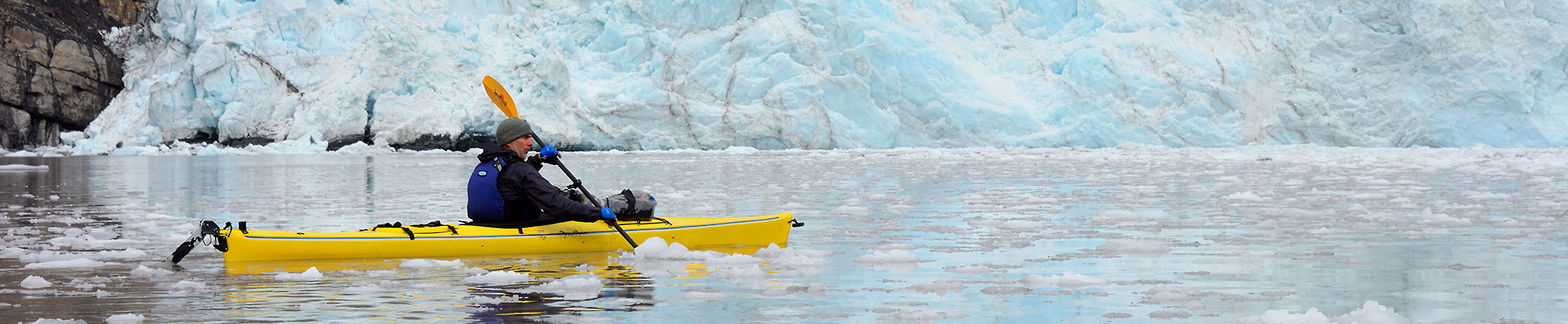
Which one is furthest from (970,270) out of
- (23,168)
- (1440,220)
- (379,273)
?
(23,168)

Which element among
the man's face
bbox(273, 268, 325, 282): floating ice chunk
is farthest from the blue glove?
bbox(273, 268, 325, 282): floating ice chunk

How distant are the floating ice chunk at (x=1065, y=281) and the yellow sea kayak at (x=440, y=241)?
1758 mm


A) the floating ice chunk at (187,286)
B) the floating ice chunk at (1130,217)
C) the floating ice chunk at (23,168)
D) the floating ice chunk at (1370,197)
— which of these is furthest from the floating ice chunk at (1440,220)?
the floating ice chunk at (23,168)

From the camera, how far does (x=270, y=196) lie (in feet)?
31.3

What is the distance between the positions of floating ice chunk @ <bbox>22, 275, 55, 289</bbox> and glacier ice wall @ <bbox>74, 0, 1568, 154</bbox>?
1731 centimetres

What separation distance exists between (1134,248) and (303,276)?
3.06m

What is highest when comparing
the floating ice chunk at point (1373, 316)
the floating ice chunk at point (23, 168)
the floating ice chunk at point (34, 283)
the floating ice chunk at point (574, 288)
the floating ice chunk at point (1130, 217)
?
the floating ice chunk at point (23, 168)

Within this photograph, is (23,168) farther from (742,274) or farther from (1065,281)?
(1065,281)

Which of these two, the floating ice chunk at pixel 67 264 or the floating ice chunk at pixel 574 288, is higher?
the floating ice chunk at pixel 67 264

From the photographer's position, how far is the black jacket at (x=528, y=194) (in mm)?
5168

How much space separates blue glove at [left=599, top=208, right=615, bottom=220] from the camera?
5180 millimetres

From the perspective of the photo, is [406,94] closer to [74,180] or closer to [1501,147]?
[74,180]

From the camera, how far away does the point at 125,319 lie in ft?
11.0

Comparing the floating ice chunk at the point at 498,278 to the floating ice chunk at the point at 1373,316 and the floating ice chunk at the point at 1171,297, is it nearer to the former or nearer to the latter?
the floating ice chunk at the point at 1171,297
